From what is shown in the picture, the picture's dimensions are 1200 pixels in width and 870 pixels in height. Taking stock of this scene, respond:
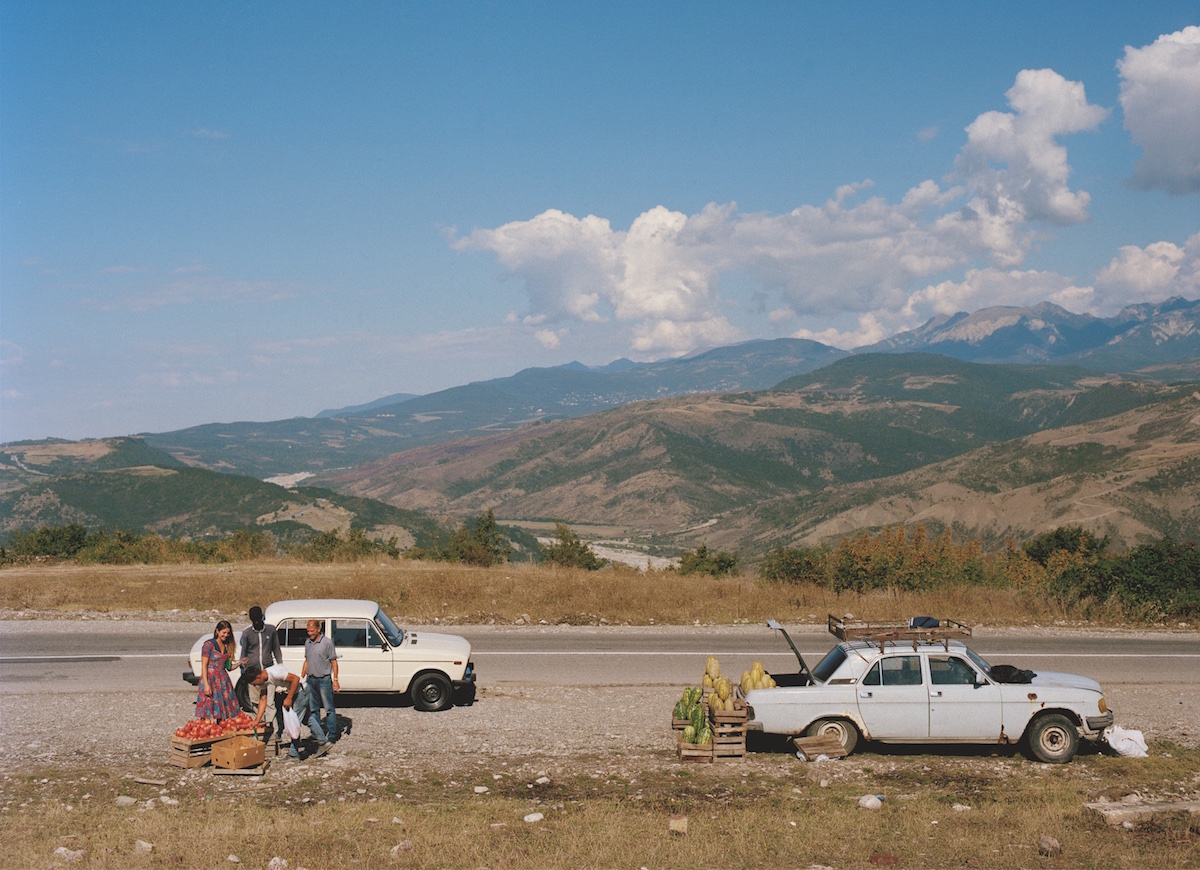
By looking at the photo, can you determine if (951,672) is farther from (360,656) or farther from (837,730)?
(360,656)

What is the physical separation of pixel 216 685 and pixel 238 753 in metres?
1.00

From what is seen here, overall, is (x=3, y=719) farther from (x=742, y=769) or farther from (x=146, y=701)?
(x=742, y=769)

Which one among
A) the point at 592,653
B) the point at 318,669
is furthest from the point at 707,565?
the point at 318,669

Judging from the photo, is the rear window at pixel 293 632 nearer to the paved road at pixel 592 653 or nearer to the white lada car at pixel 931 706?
the paved road at pixel 592 653

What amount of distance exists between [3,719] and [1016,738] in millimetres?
16168

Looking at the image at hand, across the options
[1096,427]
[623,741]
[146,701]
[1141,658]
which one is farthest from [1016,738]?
[1096,427]

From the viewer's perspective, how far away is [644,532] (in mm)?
199500

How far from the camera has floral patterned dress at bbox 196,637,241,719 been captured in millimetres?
12422

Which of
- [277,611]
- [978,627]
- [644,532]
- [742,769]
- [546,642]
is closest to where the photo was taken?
[742,769]

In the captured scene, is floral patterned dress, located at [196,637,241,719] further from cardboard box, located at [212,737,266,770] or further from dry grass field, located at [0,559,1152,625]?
dry grass field, located at [0,559,1152,625]

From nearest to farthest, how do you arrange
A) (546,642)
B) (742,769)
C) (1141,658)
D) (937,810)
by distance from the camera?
(937,810)
(742,769)
(1141,658)
(546,642)

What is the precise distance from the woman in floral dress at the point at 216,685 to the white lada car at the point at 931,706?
7.56 m

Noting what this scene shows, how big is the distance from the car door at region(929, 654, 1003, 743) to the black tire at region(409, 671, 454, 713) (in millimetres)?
7987

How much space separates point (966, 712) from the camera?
1299 centimetres
